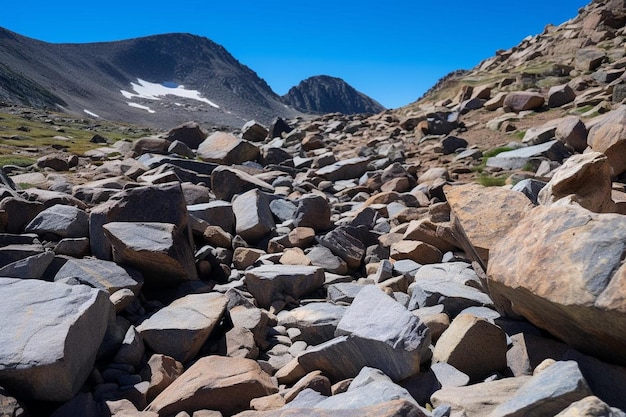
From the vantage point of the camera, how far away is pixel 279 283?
779 cm

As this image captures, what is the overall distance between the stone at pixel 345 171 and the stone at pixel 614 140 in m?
8.42

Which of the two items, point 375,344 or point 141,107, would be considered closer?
point 375,344

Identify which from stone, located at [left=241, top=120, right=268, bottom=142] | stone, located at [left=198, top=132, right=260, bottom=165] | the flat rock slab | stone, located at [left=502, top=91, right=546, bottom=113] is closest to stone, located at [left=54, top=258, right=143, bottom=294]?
the flat rock slab

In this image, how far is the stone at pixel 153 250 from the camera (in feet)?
23.8

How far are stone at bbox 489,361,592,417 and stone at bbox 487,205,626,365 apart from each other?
479 millimetres

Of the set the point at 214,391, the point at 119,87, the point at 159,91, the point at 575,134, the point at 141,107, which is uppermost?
the point at 159,91

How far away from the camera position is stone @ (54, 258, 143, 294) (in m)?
6.93

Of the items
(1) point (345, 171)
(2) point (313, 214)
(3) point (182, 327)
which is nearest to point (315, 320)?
(3) point (182, 327)

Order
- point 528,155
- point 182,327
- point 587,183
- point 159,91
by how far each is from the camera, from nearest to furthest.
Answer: point 587,183, point 182,327, point 528,155, point 159,91

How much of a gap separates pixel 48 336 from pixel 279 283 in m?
3.64

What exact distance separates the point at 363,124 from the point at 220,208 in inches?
801

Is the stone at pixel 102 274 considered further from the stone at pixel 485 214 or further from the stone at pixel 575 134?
the stone at pixel 575 134

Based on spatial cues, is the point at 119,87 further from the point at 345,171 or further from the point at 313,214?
the point at 313,214

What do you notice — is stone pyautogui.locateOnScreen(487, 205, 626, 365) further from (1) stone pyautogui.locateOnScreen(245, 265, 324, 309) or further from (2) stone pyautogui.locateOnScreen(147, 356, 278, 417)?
(1) stone pyautogui.locateOnScreen(245, 265, 324, 309)
